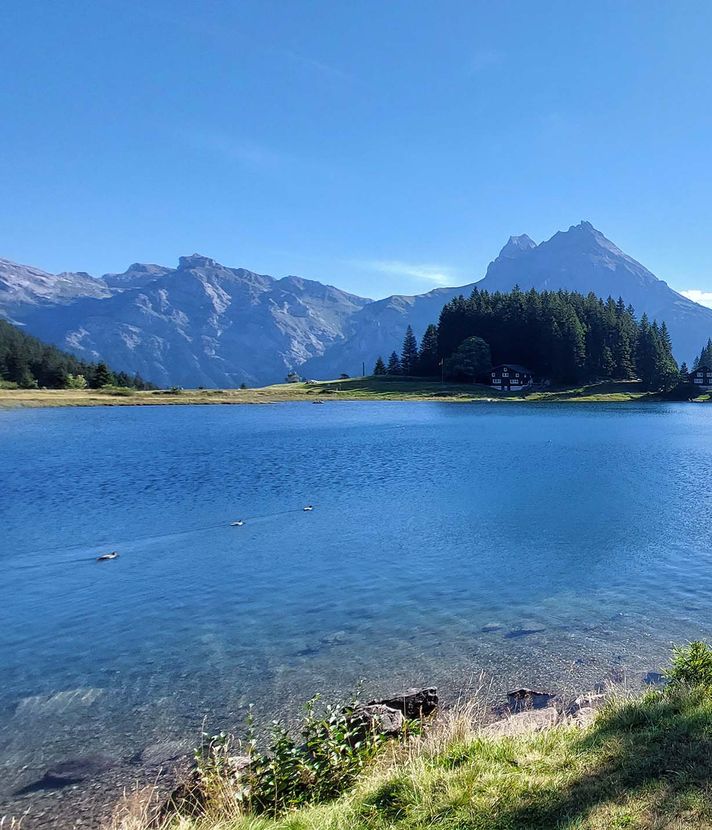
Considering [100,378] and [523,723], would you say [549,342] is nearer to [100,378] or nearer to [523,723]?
[100,378]

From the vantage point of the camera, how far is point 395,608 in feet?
63.8

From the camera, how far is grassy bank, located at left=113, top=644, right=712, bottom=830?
6.46m

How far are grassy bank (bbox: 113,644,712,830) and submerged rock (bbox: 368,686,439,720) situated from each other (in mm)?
2586

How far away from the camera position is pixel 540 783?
723 centimetres

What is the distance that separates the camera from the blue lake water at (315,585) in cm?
1425

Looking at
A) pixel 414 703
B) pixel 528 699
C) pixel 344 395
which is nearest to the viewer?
pixel 414 703

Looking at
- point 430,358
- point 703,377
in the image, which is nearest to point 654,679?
point 430,358

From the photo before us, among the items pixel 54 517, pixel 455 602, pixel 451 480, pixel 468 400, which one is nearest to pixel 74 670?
pixel 455 602

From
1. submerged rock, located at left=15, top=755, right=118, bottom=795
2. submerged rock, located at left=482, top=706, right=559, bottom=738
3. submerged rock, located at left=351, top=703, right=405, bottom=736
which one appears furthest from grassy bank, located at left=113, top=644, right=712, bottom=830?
submerged rock, located at left=15, top=755, right=118, bottom=795

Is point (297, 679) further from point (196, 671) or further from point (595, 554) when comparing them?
point (595, 554)

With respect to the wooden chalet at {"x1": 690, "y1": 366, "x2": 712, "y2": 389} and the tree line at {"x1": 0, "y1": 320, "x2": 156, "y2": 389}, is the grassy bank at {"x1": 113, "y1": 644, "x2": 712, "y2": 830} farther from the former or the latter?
the wooden chalet at {"x1": 690, "y1": 366, "x2": 712, "y2": 389}

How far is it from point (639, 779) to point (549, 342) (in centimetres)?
17546

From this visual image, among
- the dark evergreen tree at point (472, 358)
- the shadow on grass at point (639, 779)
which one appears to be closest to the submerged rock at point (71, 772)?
the shadow on grass at point (639, 779)

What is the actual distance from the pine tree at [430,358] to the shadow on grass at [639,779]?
186 metres
